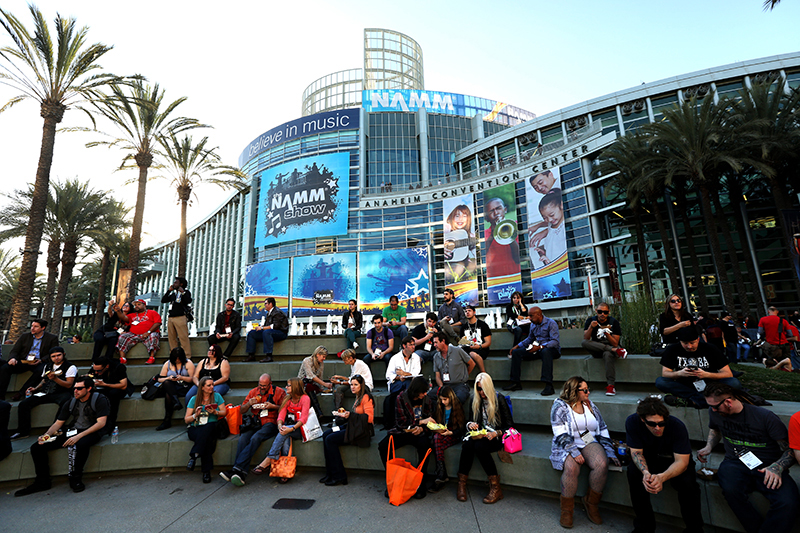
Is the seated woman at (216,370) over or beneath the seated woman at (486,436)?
over

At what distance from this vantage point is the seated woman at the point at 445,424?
548cm

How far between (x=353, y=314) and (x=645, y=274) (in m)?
23.6

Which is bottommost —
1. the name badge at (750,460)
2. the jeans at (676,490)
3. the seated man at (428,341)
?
the jeans at (676,490)

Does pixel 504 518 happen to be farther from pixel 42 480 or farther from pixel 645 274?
pixel 645 274

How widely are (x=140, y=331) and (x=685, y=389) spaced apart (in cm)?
1152

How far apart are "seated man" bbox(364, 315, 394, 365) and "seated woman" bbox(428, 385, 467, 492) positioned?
9.60 feet

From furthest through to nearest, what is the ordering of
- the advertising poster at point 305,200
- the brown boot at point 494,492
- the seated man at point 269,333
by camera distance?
1. the advertising poster at point 305,200
2. the seated man at point 269,333
3. the brown boot at point 494,492

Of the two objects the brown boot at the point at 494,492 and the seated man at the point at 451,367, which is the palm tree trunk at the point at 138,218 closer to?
the seated man at the point at 451,367

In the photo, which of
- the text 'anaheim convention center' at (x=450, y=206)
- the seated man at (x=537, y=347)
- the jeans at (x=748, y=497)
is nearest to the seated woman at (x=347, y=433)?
the seated man at (x=537, y=347)

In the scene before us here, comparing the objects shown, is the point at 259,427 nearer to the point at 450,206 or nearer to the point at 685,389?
the point at 685,389

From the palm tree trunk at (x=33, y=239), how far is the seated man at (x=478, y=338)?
Result: 14.0m

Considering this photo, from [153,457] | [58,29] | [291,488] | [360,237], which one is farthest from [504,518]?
[360,237]

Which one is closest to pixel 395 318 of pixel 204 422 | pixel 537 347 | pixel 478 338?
pixel 478 338

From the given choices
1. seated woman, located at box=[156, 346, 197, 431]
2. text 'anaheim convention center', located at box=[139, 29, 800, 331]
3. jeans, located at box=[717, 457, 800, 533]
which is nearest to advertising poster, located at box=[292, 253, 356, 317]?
text 'anaheim convention center', located at box=[139, 29, 800, 331]
